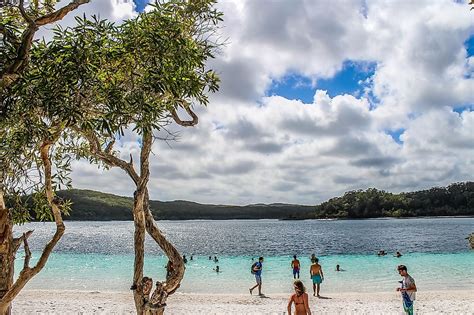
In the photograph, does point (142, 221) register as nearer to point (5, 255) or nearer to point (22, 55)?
point (5, 255)

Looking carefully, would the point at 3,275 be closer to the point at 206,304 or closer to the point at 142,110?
the point at 142,110

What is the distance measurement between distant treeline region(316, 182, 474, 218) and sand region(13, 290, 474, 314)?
158 meters

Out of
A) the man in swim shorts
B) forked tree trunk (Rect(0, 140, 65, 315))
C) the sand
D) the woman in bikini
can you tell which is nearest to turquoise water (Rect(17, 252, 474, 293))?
the sand

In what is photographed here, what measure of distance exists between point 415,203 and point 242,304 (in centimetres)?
17472

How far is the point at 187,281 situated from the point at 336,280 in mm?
10395

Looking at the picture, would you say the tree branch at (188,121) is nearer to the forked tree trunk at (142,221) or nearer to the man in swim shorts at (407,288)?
the forked tree trunk at (142,221)

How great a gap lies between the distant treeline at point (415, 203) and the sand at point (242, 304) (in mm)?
158159

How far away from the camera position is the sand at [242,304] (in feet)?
62.1

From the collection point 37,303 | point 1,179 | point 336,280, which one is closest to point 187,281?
point 336,280

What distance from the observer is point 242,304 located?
21297 mm

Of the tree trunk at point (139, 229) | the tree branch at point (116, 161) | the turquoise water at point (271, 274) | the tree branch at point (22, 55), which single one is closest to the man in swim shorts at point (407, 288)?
the tree trunk at point (139, 229)


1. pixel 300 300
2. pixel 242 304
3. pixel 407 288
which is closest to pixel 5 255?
pixel 300 300

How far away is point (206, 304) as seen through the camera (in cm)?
2173

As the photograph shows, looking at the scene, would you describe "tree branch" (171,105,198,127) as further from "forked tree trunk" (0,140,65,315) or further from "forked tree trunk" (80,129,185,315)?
"forked tree trunk" (0,140,65,315)
